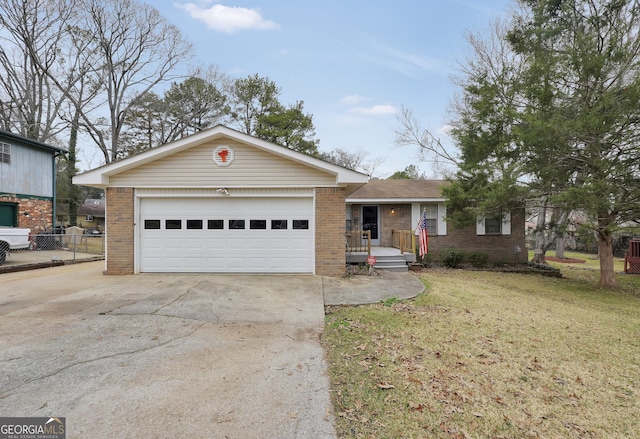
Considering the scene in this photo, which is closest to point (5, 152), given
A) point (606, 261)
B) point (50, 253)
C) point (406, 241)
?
point (50, 253)

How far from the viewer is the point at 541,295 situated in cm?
827

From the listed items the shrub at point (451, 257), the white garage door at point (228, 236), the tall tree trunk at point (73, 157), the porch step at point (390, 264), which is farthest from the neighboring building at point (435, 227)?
the tall tree trunk at point (73, 157)

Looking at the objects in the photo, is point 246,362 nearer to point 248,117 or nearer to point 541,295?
point 541,295

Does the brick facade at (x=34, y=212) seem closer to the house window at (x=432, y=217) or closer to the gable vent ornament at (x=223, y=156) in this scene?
the gable vent ornament at (x=223, y=156)

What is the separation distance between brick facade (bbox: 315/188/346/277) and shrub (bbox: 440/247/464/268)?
6321mm

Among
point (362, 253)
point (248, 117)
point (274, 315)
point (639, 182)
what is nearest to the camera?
point (274, 315)

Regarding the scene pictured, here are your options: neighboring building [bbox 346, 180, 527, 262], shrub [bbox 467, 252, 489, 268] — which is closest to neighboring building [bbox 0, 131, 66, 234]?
neighboring building [bbox 346, 180, 527, 262]

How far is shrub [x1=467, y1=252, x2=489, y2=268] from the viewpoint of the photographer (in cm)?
1305

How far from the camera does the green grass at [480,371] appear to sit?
8.13 ft

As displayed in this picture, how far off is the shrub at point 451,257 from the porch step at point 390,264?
3217 millimetres

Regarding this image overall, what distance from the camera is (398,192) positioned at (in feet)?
45.0

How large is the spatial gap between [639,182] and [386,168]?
24.5 metres

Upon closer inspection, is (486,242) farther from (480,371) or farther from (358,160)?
(358,160)

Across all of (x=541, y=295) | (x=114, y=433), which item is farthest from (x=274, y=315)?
(x=541, y=295)
